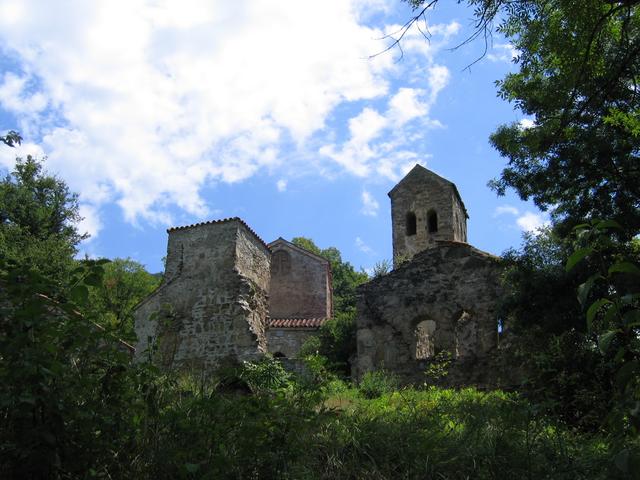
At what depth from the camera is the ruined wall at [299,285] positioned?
25.6 metres

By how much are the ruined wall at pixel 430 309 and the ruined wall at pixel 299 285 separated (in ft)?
31.5

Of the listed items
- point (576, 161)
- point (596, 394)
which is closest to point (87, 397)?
point (596, 394)

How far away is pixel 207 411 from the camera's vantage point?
4270 mm

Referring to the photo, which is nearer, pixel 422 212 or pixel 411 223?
pixel 422 212

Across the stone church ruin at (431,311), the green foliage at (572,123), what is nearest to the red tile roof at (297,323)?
the stone church ruin at (431,311)

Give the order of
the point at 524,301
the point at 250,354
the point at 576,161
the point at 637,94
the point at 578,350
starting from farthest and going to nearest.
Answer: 1. the point at 250,354
2. the point at 524,301
3. the point at 576,161
4. the point at 637,94
5. the point at 578,350

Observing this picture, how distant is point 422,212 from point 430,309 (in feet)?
42.3

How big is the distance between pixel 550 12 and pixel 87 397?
674 cm

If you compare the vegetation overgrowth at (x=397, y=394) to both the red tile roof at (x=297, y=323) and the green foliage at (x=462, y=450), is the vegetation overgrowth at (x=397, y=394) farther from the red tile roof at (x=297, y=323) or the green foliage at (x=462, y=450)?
the red tile roof at (x=297, y=323)

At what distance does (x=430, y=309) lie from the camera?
15070 mm

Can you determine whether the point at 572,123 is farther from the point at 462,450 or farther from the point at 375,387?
the point at 462,450

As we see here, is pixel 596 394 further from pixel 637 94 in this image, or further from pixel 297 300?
pixel 297 300

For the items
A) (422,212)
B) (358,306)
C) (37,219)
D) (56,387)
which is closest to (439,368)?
(358,306)

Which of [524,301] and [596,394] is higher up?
[524,301]
